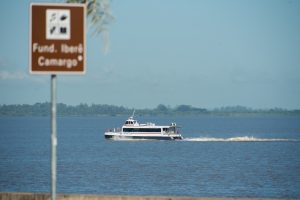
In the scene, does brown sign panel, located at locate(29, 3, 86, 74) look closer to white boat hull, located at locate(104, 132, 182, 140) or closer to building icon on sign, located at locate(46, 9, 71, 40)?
building icon on sign, located at locate(46, 9, 71, 40)

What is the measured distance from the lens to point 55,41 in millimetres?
8703

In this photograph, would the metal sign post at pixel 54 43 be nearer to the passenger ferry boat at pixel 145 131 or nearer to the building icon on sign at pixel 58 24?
the building icon on sign at pixel 58 24

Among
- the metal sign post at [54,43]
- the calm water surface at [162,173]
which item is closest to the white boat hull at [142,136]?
the calm water surface at [162,173]

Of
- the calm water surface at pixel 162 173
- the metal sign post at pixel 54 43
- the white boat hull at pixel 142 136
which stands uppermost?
the metal sign post at pixel 54 43

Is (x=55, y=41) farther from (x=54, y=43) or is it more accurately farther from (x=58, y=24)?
(x=58, y=24)

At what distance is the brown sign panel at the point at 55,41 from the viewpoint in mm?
8680

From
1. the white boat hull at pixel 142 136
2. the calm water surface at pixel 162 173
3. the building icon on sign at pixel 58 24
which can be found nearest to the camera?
the building icon on sign at pixel 58 24

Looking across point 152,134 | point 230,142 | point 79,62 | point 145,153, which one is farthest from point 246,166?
point 79,62

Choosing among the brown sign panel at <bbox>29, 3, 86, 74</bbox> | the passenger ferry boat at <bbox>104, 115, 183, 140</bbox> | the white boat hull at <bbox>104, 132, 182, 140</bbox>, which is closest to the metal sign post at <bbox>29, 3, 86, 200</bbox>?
the brown sign panel at <bbox>29, 3, 86, 74</bbox>

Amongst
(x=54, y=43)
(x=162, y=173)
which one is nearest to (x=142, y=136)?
(x=162, y=173)

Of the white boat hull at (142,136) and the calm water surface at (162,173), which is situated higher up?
the white boat hull at (142,136)

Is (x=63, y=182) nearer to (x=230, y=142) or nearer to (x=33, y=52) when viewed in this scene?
(x=33, y=52)

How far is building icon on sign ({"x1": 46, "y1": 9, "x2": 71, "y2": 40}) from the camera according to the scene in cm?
865

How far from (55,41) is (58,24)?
22 centimetres
